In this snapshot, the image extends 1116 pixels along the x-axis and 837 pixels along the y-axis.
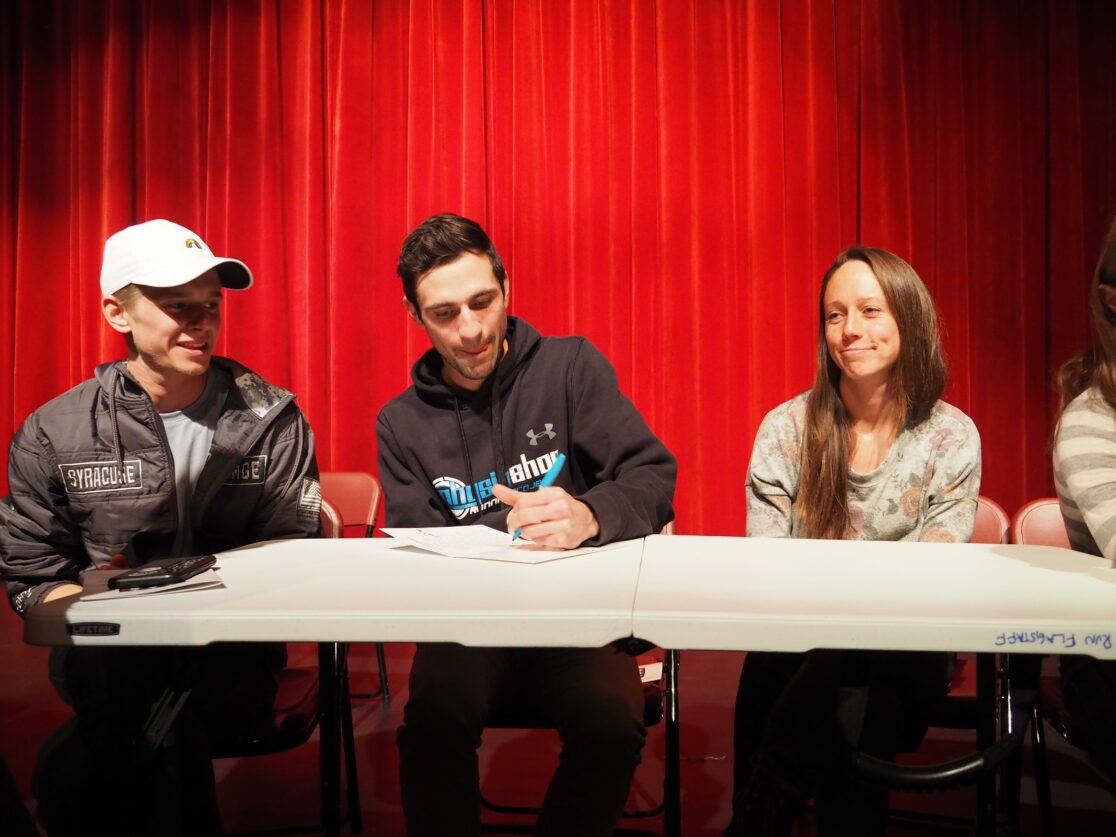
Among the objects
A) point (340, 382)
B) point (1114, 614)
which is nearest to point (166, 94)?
point (340, 382)

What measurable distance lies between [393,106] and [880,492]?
3431 mm

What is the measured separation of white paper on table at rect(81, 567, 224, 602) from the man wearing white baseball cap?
8.3 inches

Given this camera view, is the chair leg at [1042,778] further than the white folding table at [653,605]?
Yes

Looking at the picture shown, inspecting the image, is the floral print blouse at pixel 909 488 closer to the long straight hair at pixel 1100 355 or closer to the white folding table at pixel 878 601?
the long straight hair at pixel 1100 355

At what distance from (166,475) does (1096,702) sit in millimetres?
1921

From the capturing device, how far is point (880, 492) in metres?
2.10

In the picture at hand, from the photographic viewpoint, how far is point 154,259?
2.02 m

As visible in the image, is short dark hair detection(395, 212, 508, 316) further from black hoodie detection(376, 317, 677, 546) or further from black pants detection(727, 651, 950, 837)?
black pants detection(727, 651, 950, 837)

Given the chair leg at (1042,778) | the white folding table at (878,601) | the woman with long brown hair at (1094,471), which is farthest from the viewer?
the chair leg at (1042,778)

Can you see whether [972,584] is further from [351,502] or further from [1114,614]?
[351,502]

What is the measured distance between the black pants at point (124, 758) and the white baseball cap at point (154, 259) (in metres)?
0.85

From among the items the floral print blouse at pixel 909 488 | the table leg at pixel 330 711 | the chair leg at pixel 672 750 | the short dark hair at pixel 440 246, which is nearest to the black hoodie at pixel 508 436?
the short dark hair at pixel 440 246

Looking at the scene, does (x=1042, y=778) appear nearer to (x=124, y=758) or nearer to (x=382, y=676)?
(x=124, y=758)

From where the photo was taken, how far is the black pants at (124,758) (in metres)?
1.48
